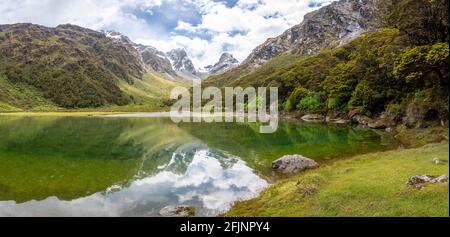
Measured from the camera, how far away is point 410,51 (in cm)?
4659

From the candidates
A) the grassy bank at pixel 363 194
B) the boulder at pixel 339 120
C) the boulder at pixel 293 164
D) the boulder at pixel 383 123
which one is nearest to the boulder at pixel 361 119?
the boulder at pixel 339 120

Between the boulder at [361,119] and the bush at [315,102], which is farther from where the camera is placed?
the bush at [315,102]

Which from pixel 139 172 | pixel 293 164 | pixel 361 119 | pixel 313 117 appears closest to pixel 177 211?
pixel 293 164

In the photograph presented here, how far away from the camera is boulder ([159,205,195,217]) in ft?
89.1

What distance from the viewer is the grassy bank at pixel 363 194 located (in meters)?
20.3

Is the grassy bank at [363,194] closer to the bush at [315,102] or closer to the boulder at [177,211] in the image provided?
the boulder at [177,211]

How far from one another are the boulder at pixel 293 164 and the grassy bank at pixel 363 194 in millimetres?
3364

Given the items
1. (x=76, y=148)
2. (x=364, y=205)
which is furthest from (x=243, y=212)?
(x=76, y=148)

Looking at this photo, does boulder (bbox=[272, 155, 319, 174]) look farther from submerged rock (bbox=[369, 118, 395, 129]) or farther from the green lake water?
submerged rock (bbox=[369, 118, 395, 129])

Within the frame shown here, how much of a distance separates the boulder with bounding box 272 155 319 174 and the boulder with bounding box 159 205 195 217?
1489cm

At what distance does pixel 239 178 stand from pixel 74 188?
53.6 ft

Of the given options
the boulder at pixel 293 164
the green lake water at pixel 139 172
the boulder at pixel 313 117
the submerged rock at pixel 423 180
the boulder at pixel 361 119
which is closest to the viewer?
the submerged rock at pixel 423 180
